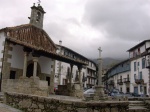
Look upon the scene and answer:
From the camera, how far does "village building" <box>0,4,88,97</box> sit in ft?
44.1

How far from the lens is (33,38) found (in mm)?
17531

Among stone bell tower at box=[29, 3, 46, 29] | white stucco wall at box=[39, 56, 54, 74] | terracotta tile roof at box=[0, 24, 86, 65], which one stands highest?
stone bell tower at box=[29, 3, 46, 29]

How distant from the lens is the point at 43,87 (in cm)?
1359

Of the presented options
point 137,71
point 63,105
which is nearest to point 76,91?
point 63,105

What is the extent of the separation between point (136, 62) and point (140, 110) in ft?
114

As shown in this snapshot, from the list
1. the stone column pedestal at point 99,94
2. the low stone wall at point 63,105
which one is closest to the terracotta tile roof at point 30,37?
the stone column pedestal at point 99,94

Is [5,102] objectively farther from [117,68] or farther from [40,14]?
[117,68]

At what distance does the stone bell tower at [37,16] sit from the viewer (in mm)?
18500

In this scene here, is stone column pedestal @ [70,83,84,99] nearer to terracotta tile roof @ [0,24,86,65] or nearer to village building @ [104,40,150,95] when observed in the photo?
terracotta tile roof @ [0,24,86,65]

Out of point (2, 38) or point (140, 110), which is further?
point (2, 38)

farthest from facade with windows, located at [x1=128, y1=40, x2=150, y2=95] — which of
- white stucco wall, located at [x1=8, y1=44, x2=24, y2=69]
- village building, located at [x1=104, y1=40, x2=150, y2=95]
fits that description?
white stucco wall, located at [x1=8, y1=44, x2=24, y2=69]

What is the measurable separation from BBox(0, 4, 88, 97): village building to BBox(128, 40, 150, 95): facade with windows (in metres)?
24.1

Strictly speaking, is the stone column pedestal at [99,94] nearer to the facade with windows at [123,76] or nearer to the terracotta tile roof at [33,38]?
the terracotta tile roof at [33,38]

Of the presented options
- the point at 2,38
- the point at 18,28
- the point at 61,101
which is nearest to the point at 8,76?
the point at 2,38
